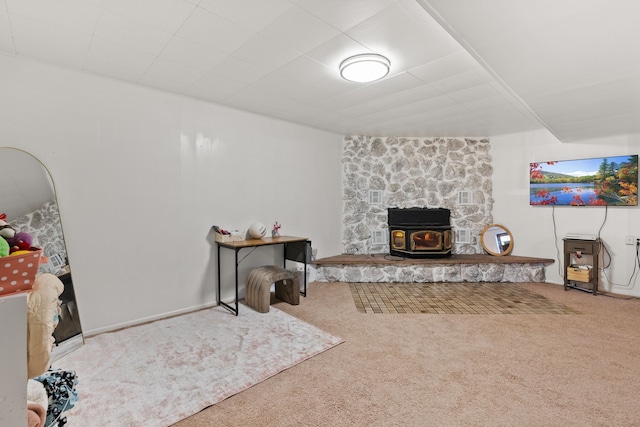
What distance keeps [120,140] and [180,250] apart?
1181mm

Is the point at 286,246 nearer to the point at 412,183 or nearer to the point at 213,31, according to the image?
the point at 412,183

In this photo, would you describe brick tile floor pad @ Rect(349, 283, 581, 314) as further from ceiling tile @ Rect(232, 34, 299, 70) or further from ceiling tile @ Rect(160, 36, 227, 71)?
ceiling tile @ Rect(160, 36, 227, 71)

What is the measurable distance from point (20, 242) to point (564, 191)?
554 cm

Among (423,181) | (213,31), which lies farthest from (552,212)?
(213,31)

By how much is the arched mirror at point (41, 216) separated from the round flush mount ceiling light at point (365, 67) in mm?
2534

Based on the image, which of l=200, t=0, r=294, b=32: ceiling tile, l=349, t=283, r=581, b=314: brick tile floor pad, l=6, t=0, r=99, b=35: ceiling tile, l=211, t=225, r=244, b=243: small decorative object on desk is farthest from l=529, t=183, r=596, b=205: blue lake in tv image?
l=6, t=0, r=99, b=35: ceiling tile

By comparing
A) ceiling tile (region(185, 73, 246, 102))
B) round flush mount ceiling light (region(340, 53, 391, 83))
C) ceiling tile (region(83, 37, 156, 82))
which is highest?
ceiling tile (region(185, 73, 246, 102))

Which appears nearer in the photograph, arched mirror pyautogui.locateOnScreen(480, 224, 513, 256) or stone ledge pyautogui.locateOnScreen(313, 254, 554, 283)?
stone ledge pyautogui.locateOnScreen(313, 254, 554, 283)

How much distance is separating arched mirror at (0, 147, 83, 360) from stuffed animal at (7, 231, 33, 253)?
5.10 ft

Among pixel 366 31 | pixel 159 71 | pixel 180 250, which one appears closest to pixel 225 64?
pixel 159 71

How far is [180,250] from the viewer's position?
3.03 metres

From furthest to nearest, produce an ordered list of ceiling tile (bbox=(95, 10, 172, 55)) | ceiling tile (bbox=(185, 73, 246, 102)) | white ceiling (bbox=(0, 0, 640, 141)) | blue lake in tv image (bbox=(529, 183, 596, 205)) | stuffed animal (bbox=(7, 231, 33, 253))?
blue lake in tv image (bbox=(529, 183, 596, 205)), ceiling tile (bbox=(185, 73, 246, 102)), ceiling tile (bbox=(95, 10, 172, 55)), white ceiling (bbox=(0, 0, 640, 141)), stuffed animal (bbox=(7, 231, 33, 253))

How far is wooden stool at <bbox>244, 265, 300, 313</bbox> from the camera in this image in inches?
121

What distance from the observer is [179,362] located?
2121 millimetres
